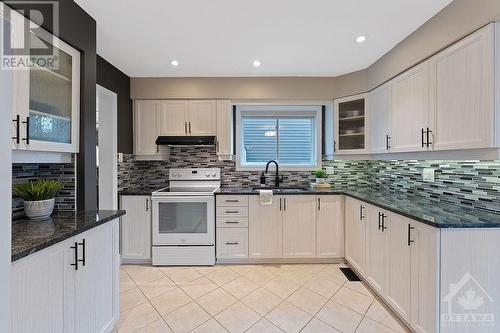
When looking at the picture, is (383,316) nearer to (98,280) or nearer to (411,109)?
(411,109)

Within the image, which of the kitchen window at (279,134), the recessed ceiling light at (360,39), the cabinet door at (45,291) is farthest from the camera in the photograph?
the kitchen window at (279,134)

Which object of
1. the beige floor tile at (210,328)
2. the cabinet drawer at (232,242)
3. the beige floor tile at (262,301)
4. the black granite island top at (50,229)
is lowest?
the beige floor tile at (210,328)

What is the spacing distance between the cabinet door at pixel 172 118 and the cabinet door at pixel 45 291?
2067mm

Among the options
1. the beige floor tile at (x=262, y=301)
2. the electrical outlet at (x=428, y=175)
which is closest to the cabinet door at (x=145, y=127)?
the beige floor tile at (x=262, y=301)

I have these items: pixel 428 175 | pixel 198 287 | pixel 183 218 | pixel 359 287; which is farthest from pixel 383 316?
pixel 183 218

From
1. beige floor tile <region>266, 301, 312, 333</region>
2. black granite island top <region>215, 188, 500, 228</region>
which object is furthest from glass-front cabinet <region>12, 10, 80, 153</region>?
black granite island top <region>215, 188, 500, 228</region>

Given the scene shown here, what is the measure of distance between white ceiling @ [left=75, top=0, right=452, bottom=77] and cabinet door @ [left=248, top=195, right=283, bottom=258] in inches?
64.6

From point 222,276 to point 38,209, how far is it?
5.84 feet

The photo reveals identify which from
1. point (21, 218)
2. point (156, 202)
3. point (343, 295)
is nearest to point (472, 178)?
point (343, 295)

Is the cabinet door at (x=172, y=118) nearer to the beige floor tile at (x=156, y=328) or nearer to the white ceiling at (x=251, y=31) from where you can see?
the white ceiling at (x=251, y=31)

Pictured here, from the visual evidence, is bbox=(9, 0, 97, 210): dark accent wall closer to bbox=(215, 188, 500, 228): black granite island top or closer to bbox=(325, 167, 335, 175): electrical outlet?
bbox=(215, 188, 500, 228): black granite island top

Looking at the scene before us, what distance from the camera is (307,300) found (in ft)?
7.10

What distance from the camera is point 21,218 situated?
1.60 metres

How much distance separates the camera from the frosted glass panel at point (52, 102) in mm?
1455
